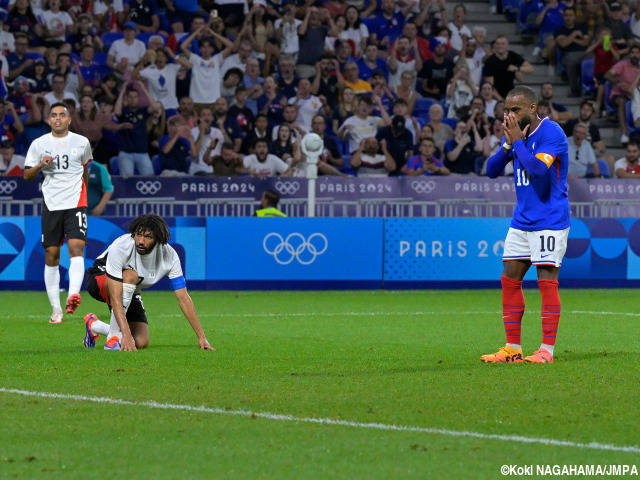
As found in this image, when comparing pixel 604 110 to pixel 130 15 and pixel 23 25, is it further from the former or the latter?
pixel 23 25

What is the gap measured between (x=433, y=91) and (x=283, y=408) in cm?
1830

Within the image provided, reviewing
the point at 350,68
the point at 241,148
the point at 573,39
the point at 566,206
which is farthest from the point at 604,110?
the point at 566,206

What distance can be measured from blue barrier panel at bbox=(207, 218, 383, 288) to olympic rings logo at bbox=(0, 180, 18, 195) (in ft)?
10.7

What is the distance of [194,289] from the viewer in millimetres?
17688

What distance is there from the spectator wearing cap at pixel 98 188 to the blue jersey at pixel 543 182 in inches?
309

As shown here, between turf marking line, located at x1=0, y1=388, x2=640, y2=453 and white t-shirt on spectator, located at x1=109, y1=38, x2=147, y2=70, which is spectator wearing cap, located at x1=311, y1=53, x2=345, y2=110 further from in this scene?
turf marking line, located at x1=0, y1=388, x2=640, y2=453

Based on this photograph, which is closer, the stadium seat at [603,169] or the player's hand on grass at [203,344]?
the player's hand on grass at [203,344]

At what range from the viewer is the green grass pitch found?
4.99 m

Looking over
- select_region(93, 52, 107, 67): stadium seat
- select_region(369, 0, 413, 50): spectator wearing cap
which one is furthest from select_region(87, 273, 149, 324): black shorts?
select_region(369, 0, 413, 50): spectator wearing cap

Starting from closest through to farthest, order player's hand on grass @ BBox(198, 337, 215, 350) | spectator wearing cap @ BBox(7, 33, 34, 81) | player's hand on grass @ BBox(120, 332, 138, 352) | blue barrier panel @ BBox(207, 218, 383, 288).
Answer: player's hand on grass @ BBox(120, 332, 138, 352), player's hand on grass @ BBox(198, 337, 215, 350), blue barrier panel @ BBox(207, 218, 383, 288), spectator wearing cap @ BBox(7, 33, 34, 81)

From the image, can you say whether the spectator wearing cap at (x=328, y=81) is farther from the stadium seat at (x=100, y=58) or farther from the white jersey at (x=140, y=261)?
the white jersey at (x=140, y=261)

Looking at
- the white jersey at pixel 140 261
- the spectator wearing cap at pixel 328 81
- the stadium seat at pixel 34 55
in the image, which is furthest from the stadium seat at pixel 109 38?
the white jersey at pixel 140 261

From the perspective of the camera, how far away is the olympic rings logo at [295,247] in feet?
57.9

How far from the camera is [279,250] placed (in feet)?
58.0
